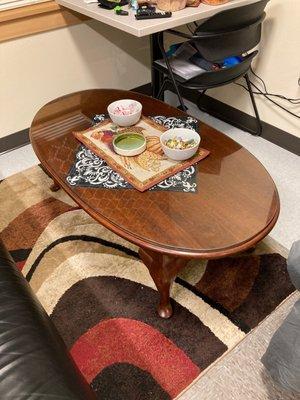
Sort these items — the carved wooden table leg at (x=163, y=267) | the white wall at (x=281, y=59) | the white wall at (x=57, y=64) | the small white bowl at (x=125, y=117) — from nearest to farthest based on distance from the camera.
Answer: the carved wooden table leg at (x=163, y=267) < the small white bowl at (x=125, y=117) < the white wall at (x=281, y=59) < the white wall at (x=57, y=64)

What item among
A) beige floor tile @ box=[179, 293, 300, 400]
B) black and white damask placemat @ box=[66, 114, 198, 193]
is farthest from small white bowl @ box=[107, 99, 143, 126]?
beige floor tile @ box=[179, 293, 300, 400]

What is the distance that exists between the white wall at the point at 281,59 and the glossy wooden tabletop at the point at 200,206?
0.76 m

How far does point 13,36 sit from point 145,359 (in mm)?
1656

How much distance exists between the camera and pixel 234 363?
1.05m

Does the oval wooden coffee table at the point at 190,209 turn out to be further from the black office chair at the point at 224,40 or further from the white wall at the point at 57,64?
the white wall at the point at 57,64

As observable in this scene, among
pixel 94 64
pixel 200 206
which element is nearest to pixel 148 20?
pixel 94 64

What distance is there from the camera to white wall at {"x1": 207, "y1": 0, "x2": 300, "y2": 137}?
5.48ft

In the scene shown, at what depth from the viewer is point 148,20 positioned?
4.90 feet

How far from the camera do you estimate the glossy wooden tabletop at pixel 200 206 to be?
912 mm

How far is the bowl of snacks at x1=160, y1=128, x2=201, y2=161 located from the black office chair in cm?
50

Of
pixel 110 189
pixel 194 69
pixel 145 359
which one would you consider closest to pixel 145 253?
pixel 110 189

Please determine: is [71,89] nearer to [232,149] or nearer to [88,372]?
[232,149]

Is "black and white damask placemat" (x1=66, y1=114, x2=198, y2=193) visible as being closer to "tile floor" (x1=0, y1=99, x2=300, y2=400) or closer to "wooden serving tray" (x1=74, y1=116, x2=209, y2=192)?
"wooden serving tray" (x1=74, y1=116, x2=209, y2=192)

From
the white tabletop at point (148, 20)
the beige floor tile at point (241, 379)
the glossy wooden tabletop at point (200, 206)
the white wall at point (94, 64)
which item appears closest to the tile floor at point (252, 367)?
the beige floor tile at point (241, 379)
